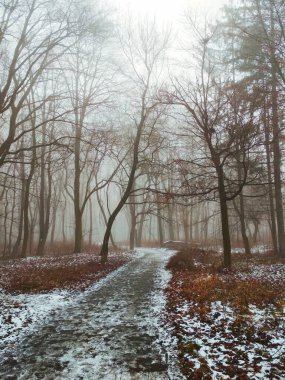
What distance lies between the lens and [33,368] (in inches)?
234

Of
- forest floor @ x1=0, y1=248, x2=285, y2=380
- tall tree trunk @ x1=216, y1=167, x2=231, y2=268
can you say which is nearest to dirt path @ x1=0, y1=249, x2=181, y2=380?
forest floor @ x1=0, y1=248, x2=285, y2=380

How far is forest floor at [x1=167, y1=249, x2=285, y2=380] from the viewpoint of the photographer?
5.83 m

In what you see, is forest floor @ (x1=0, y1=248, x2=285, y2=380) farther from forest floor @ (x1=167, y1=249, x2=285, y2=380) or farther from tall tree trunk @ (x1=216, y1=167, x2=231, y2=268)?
tall tree trunk @ (x1=216, y1=167, x2=231, y2=268)

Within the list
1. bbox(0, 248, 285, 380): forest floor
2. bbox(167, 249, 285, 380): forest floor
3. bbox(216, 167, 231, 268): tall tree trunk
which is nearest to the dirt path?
bbox(0, 248, 285, 380): forest floor

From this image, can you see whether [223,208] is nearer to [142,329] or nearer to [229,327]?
[229,327]

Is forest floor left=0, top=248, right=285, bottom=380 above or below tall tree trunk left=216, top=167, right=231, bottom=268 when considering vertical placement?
below

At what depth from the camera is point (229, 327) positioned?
297 inches

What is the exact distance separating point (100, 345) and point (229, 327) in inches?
110

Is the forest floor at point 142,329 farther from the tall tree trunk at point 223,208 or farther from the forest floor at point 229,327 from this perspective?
the tall tree trunk at point 223,208

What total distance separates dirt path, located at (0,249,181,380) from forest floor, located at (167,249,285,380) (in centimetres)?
45

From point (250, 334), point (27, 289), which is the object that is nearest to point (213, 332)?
point (250, 334)

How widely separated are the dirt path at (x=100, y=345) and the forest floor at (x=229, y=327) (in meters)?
0.45

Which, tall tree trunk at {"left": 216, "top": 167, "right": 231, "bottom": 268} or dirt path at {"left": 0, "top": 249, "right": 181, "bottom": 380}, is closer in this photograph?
dirt path at {"left": 0, "top": 249, "right": 181, "bottom": 380}

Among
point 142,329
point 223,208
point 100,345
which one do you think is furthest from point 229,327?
point 223,208
